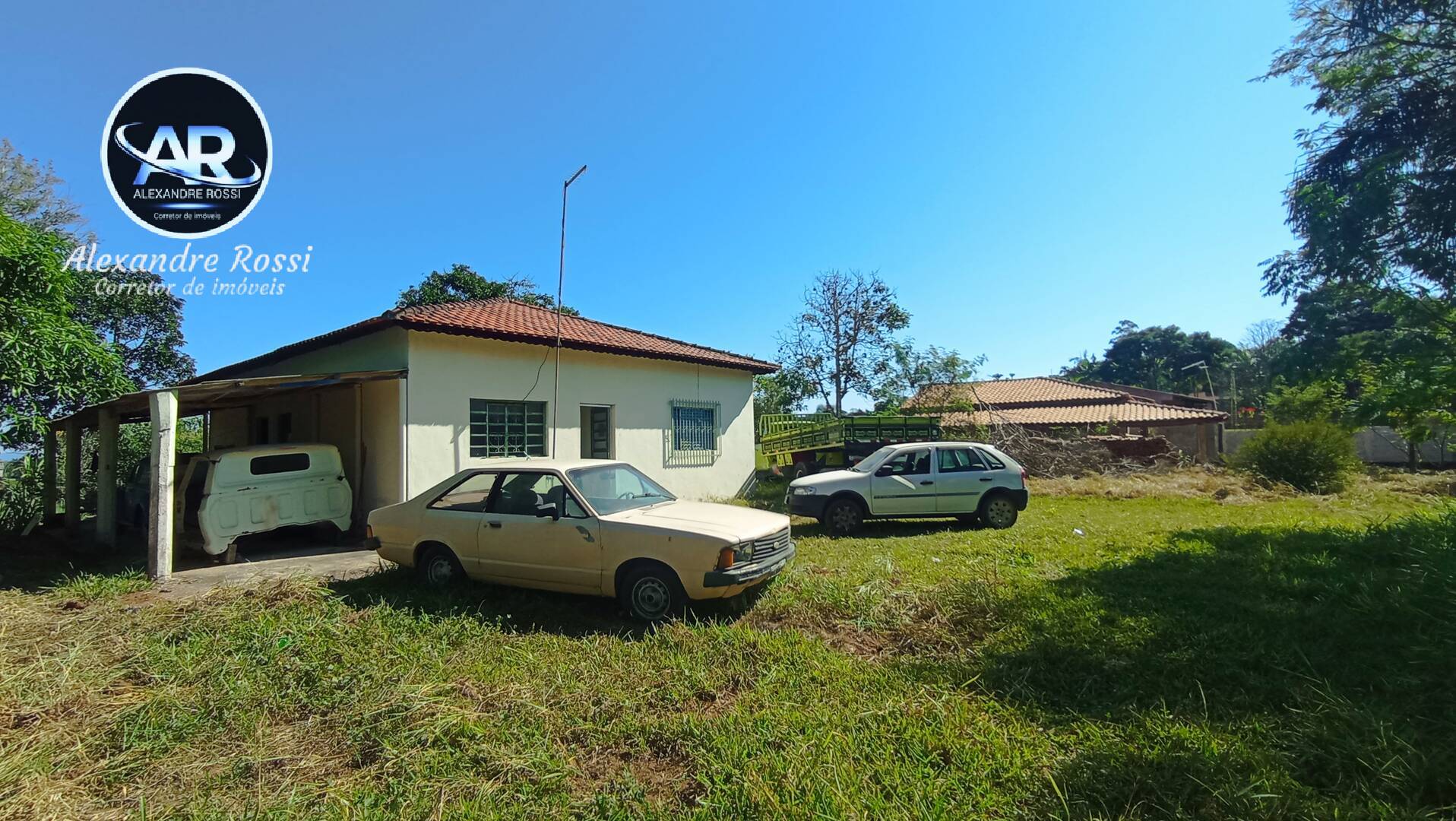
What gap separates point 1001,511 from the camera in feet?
33.8

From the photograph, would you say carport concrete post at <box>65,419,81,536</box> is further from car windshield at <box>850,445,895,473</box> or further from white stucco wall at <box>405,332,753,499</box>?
car windshield at <box>850,445,895,473</box>

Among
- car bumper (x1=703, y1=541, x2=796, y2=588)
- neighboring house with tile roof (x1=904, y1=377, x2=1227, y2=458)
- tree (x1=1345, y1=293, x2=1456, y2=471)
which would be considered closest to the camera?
car bumper (x1=703, y1=541, x2=796, y2=588)

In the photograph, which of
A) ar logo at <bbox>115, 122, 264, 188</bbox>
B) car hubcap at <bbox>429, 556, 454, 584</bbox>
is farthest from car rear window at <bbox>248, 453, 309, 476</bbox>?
ar logo at <bbox>115, 122, 264, 188</bbox>

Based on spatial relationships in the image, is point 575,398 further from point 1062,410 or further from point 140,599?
point 1062,410

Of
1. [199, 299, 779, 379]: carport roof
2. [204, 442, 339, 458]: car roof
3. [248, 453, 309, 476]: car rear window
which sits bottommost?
[248, 453, 309, 476]: car rear window

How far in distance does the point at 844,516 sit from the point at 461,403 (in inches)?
272

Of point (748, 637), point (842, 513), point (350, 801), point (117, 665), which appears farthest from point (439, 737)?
point (842, 513)

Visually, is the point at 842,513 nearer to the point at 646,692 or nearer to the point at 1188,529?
the point at 1188,529

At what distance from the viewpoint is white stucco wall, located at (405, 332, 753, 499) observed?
10.0 metres

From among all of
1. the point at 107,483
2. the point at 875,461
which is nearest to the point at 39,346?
the point at 107,483

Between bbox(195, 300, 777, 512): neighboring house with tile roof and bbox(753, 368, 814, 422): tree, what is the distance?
37.2ft

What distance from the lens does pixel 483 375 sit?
35.5 ft

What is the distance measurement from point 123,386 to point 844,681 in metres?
11.0

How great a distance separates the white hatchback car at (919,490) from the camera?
33.2 ft
